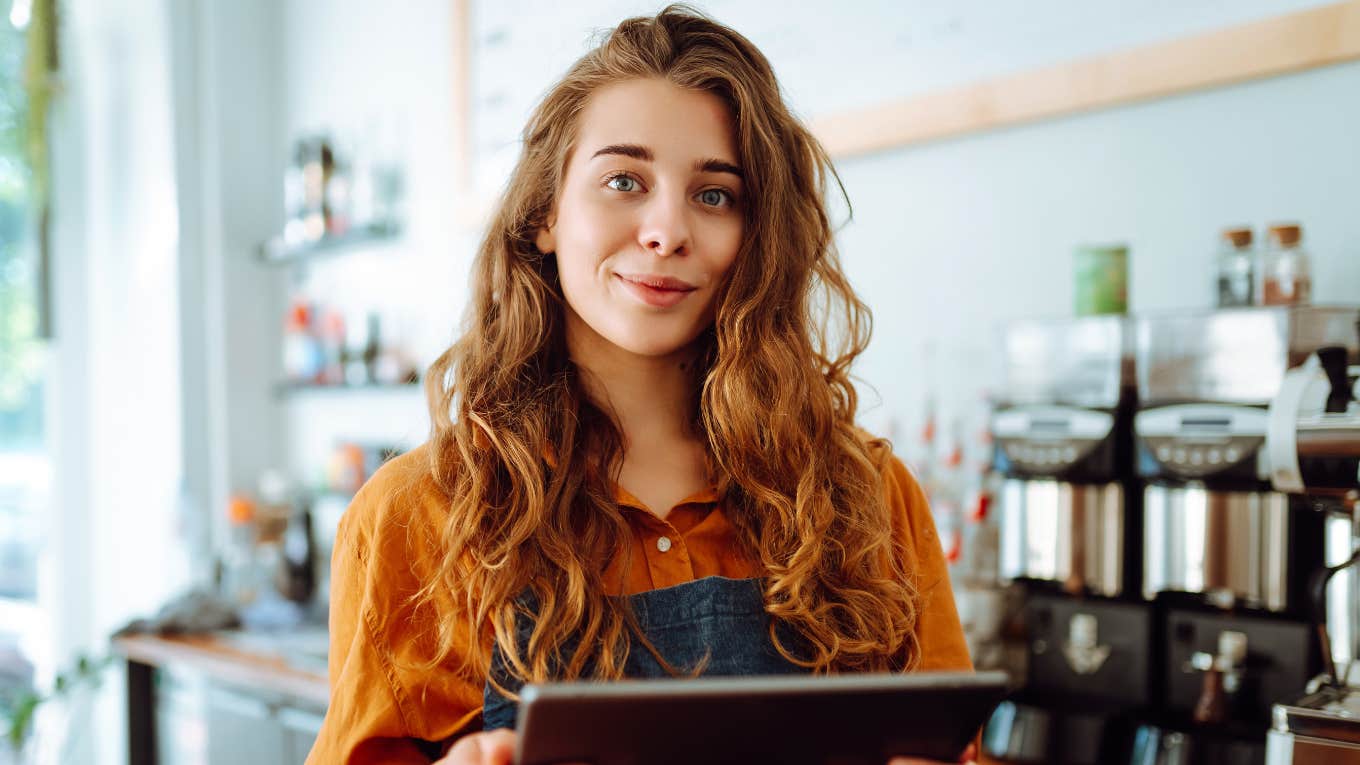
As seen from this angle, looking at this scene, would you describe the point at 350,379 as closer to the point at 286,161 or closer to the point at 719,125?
the point at 286,161

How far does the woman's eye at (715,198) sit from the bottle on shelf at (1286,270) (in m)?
0.80

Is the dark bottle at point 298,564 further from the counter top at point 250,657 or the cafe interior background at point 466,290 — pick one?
the counter top at point 250,657

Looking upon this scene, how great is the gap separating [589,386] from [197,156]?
8.57ft

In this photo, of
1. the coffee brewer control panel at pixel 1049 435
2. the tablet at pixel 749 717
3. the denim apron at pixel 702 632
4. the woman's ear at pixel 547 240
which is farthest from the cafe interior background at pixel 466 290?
the tablet at pixel 749 717

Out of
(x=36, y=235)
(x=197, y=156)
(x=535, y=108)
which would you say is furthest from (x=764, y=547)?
(x=36, y=235)

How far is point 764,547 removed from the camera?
1.20 metres

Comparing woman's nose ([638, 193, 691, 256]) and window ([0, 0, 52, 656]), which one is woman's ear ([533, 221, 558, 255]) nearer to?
woman's nose ([638, 193, 691, 256])

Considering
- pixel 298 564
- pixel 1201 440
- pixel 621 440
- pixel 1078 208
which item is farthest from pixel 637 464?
pixel 298 564

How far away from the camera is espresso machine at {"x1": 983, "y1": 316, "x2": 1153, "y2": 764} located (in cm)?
149

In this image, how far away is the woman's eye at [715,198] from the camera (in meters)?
1.21

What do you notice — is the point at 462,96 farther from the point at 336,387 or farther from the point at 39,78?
the point at 39,78

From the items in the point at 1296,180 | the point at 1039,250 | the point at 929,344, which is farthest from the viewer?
the point at 929,344

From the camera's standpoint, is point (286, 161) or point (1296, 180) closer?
point (1296, 180)

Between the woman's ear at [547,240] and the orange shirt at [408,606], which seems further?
the woman's ear at [547,240]
